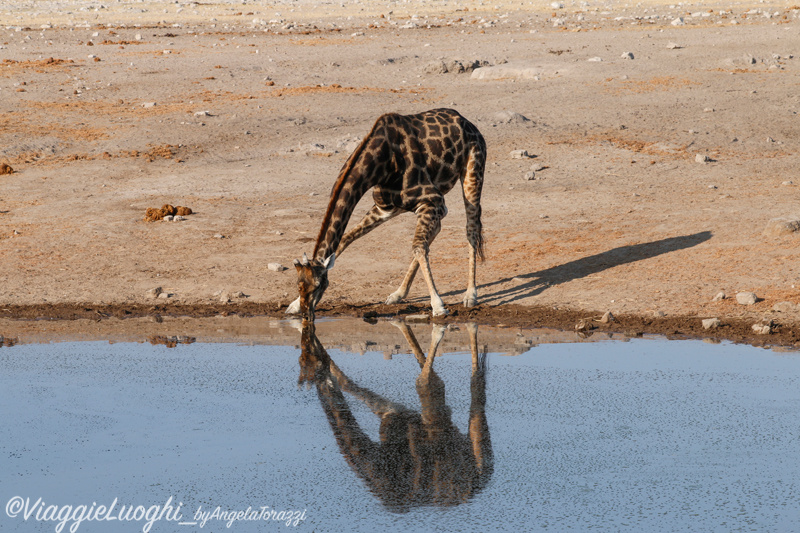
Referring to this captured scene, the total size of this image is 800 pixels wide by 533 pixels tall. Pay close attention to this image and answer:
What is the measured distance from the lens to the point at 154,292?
11500 mm

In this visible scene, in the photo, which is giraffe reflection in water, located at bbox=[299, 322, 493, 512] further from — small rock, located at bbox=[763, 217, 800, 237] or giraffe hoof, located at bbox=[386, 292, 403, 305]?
small rock, located at bbox=[763, 217, 800, 237]

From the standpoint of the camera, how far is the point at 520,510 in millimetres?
5562

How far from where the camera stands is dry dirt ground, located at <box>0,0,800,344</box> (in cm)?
1141

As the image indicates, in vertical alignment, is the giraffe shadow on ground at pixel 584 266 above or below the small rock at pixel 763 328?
below


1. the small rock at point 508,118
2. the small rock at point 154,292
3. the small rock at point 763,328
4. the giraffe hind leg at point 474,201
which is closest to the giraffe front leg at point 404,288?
the giraffe hind leg at point 474,201

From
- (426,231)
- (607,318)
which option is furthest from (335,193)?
(607,318)

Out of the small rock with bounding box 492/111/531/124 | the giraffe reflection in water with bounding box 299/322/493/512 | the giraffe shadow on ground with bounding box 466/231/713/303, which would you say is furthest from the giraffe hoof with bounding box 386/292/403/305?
the small rock with bounding box 492/111/531/124

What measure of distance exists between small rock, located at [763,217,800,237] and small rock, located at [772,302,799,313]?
2.62m

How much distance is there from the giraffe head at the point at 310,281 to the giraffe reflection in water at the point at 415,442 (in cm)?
119

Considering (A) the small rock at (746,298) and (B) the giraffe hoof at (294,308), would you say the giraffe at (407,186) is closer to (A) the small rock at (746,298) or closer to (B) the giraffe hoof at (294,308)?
(B) the giraffe hoof at (294,308)

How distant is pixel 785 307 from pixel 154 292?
24.1 feet

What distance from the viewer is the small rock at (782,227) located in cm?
1234

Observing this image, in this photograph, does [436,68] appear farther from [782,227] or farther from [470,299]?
[470,299]

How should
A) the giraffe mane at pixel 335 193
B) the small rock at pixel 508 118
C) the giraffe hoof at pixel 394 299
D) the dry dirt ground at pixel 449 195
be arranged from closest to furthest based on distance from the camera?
the giraffe mane at pixel 335 193
the giraffe hoof at pixel 394 299
the dry dirt ground at pixel 449 195
the small rock at pixel 508 118
